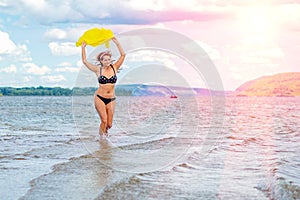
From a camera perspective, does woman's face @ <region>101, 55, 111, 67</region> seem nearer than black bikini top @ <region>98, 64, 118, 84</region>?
Yes

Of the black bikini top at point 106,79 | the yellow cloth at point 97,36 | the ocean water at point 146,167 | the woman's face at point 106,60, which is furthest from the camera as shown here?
the black bikini top at point 106,79

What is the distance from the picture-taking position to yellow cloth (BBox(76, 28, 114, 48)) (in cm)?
1373

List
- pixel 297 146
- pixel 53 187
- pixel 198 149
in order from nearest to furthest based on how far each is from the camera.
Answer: pixel 53 187 → pixel 198 149 → pixel 297 146

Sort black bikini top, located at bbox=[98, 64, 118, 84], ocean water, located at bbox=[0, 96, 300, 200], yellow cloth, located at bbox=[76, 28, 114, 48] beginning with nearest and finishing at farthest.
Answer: ocean water, located at bbox=[0, 96, 300, 200], yellow cloth, located at bbox=[76, 28, 114, 48], black bikini top, located at bbox=[98, 64, 118, 84]

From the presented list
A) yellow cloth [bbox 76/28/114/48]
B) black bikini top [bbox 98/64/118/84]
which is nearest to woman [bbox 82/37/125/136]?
black bikini top [bbox 98/64/118/84]

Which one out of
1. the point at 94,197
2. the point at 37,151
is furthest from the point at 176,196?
the point at 37,151

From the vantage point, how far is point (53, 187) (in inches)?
351

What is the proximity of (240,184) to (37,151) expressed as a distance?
6.16m

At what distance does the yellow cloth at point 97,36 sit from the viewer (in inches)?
540

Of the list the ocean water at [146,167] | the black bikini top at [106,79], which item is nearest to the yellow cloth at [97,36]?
the black bikini top at [106,79]

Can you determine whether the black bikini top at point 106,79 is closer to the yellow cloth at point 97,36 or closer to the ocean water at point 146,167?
the yellow cloth at point 97,36

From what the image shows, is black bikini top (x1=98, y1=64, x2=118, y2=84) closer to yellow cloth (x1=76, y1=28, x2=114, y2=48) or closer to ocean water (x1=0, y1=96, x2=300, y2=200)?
yellow cloth (x1=76, y1=28, x2=114, y2=48)

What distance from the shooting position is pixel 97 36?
13758mm

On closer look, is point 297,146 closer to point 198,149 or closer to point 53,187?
point 198,149
